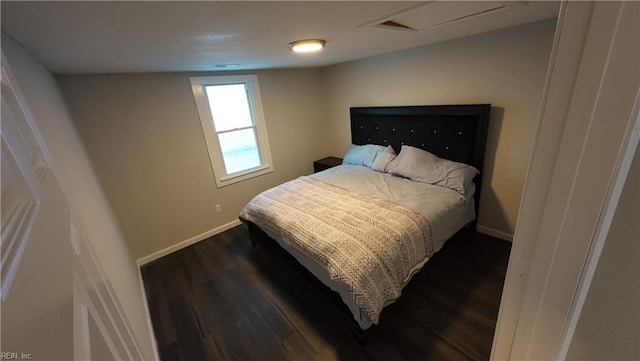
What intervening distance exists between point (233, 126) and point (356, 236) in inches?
98.1

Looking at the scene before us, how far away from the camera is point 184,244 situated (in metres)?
3.22

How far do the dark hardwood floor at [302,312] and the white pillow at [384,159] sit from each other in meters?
1.16

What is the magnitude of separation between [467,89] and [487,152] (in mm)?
697

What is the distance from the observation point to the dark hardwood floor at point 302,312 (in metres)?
1.74

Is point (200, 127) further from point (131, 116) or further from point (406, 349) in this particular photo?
point (406, 349)

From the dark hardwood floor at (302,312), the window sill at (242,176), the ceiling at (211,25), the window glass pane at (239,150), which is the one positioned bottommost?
the dark hardwood floor at (302,312)

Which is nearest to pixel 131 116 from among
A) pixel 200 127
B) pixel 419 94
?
pixel 200 127

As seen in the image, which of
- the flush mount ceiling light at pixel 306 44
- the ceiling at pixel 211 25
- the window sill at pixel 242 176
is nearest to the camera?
the ceiling at pixel 211 25

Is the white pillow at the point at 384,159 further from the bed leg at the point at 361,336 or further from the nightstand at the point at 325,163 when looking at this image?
the bed leg at the point at 361,336

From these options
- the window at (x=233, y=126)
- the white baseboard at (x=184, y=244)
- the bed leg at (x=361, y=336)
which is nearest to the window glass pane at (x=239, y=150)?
the window at (x=233, y=126)

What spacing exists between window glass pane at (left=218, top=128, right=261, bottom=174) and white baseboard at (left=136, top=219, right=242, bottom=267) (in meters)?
0.79

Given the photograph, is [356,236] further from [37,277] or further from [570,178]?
[37,277]

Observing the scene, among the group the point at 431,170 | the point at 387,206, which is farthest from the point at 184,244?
the point at 431,170

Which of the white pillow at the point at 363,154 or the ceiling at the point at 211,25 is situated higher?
the ceiling at the point at 211,25
